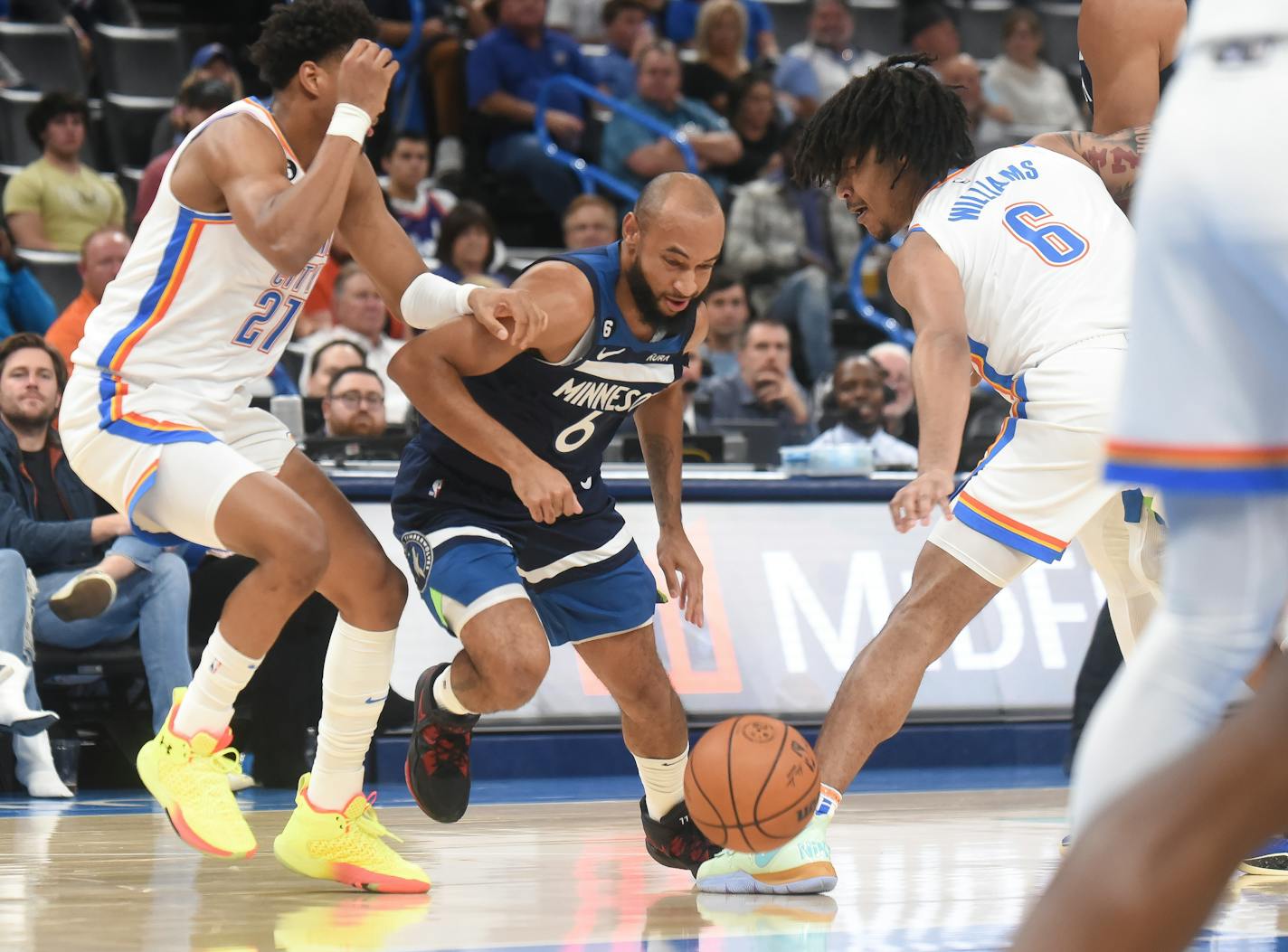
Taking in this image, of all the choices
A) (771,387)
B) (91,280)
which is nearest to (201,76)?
(91,280)

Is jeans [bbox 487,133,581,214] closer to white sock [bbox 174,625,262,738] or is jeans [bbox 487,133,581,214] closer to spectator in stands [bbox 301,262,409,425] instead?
spectator in stands [bbox 301,262,409,425]

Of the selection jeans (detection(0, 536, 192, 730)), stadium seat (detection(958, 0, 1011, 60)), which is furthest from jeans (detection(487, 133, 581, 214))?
jeans (detection(0, 536, 192, 730))

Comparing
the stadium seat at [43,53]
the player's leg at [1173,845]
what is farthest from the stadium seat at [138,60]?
the player's leg at [1173,845]

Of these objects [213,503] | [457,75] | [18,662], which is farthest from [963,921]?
[457,75]

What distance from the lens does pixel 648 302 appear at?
476 centimetres

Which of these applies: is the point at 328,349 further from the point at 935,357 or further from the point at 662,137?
the point at 935,357

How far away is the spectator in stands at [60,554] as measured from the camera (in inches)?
279

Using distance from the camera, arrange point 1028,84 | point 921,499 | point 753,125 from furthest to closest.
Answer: point 1028,84 → point 753,125 → point 921,499

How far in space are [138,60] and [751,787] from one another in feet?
33.3

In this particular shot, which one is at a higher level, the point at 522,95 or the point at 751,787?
the point at 751,787

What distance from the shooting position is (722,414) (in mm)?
10406

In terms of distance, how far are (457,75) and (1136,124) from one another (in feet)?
26.9

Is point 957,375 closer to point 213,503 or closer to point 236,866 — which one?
point 213,503

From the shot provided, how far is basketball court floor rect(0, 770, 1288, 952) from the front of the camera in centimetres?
374
